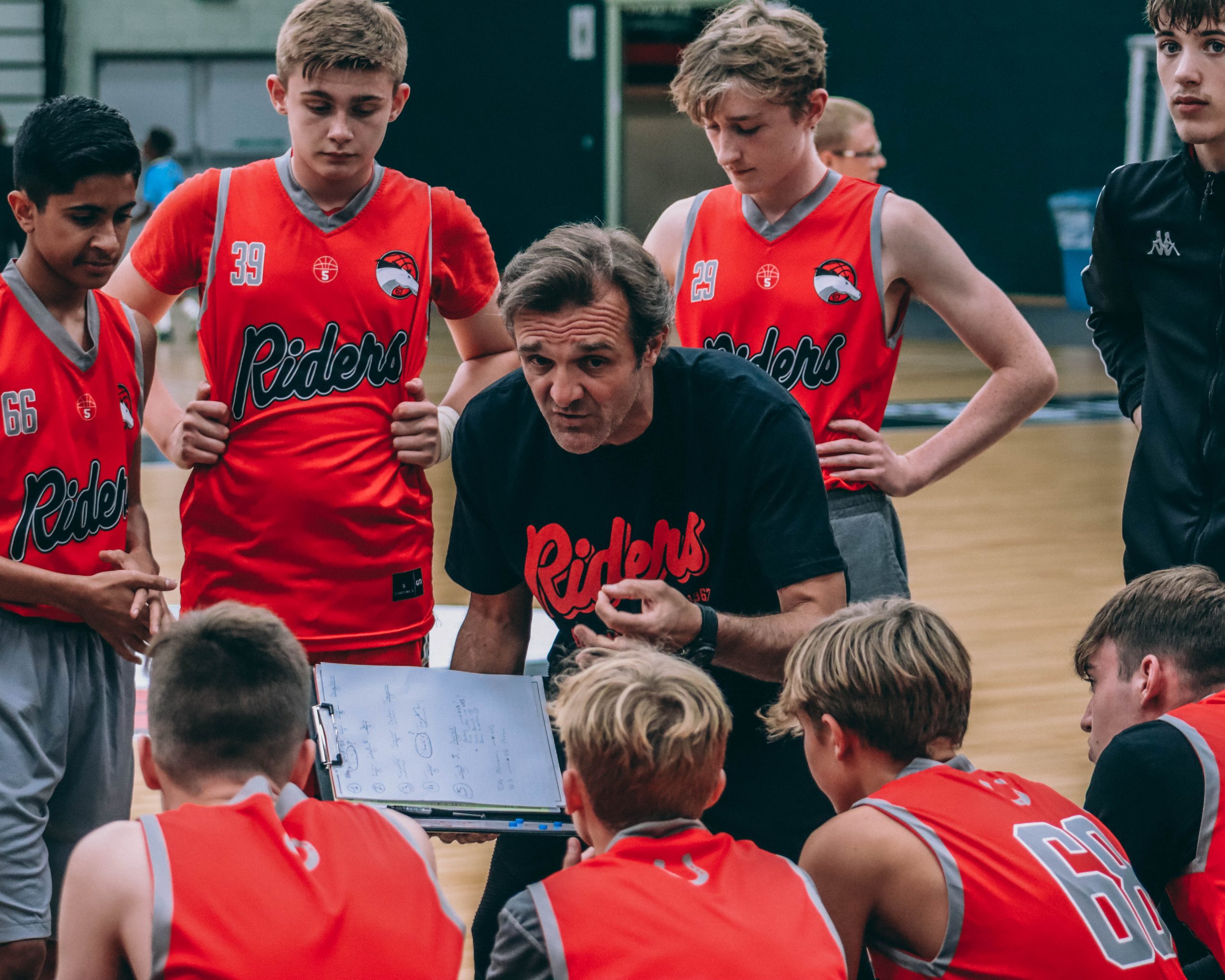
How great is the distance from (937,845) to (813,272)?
119 cm

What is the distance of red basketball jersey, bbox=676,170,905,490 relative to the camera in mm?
2521

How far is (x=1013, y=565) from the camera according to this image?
5.88m

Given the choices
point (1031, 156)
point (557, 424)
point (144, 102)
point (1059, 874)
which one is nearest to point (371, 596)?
point (557, 424)

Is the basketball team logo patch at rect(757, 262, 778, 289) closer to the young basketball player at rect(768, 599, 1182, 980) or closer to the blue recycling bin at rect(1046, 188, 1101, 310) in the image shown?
the young basketball player at rect(768, 599, 1182, 980)

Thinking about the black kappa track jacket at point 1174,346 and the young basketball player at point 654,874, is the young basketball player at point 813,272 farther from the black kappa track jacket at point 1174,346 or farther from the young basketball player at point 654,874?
the young basketball player at point 654,874

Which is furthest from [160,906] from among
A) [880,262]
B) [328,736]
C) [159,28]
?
[159,28]

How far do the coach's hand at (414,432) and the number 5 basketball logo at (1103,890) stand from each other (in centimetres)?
132

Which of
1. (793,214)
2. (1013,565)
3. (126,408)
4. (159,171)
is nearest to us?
(126,408)

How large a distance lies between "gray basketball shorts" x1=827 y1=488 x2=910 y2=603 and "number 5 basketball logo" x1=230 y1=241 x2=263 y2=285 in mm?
1044

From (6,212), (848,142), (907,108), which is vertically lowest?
(848,142)

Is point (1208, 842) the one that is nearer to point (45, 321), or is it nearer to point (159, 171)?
point (45, 321)

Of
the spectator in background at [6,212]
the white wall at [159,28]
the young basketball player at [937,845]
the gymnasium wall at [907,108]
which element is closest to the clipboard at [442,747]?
the young basketball player at [937,845]

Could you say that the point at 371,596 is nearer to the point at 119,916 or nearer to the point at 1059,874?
the point at 119,916

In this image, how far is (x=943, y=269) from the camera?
2.56 metres
